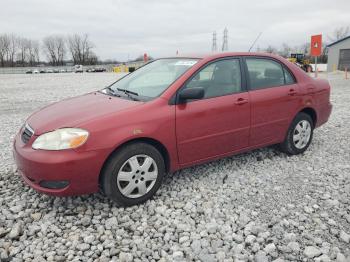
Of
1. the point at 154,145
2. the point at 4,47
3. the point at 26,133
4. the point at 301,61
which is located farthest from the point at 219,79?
the point at 4,47

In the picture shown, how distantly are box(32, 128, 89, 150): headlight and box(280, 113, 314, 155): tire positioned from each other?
3047mm

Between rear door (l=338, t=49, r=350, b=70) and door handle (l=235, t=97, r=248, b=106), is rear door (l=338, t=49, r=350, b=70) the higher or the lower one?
the higher one

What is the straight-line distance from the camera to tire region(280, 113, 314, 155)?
15.4ft

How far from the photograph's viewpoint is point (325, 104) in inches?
201

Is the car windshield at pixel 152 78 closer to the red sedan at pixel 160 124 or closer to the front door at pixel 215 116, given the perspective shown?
the red sedan at pixel 160 124

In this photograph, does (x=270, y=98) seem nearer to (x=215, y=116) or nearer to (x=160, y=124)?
(x=215, y=116)

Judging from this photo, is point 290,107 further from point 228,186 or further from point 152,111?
point 152,111

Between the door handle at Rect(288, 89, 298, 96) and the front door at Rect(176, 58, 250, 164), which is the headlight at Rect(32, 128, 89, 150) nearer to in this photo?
the front door at Rect(176, 58, 250, 164)

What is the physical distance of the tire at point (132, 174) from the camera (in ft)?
10.3

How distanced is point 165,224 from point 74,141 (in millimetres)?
1185

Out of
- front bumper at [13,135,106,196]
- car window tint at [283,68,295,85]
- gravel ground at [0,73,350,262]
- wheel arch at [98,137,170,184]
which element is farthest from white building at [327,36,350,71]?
front bumper at [13,135,106,196]

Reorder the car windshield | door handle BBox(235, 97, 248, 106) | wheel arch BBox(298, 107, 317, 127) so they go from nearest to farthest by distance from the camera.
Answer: the car windshield < door handle BBox(235, 97, 248, 106) < wheel arch BBox(298, 107, 317, 127)

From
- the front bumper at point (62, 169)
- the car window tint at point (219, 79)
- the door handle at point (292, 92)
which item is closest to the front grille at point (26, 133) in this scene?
the front bumper at point (62, 169)

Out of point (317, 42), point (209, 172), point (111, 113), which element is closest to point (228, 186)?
point (209, 172)
